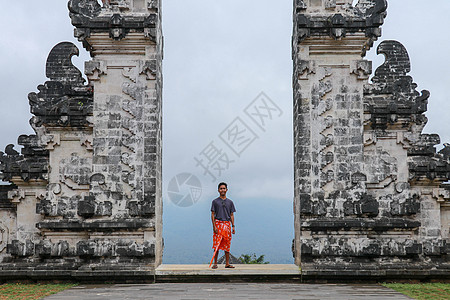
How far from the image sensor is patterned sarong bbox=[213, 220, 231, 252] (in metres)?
11.8

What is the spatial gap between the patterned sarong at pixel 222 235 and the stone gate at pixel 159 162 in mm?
1352

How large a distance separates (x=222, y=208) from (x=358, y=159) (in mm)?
3338

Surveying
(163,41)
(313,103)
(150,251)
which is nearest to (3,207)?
(150,251)

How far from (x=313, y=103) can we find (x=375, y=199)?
263 centimetres

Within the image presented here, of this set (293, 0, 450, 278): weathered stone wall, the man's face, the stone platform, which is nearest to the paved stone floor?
the stone platform

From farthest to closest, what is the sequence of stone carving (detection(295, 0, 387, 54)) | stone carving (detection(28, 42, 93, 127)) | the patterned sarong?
stone carving (detection(28, 42, 93, 127))
stone carving (detection(295, 0, 387, 54))
the patterned sarong

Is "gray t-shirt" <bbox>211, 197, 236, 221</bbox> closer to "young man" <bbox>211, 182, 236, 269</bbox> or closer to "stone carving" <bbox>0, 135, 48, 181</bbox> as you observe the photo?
"young man" <bbox>211, 182, 236, 269</bbox>

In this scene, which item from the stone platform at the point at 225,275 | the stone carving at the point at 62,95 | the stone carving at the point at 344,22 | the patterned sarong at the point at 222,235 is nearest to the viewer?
the stone platform at the point at 225,275

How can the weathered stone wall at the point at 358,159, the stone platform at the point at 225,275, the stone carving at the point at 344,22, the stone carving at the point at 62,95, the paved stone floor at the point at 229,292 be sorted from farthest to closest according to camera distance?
the stone carving at the point at 62,95 < the stone carving at the point at 344,22 < the weathered stone wall at the point at 358,159 < the stone platform at the point at 225,275 < the paved stone floor at the point at 229,292

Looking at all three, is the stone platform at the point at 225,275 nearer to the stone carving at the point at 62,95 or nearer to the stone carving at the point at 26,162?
the stone carving at the point at 26,162

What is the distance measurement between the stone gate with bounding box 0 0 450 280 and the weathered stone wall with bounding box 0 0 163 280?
0.08 feet

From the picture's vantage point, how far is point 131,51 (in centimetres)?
1229

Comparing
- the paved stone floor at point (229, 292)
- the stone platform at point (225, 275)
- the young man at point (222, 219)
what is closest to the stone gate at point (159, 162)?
the stone platform at point (225, 275)

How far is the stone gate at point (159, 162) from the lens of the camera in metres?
11.6
